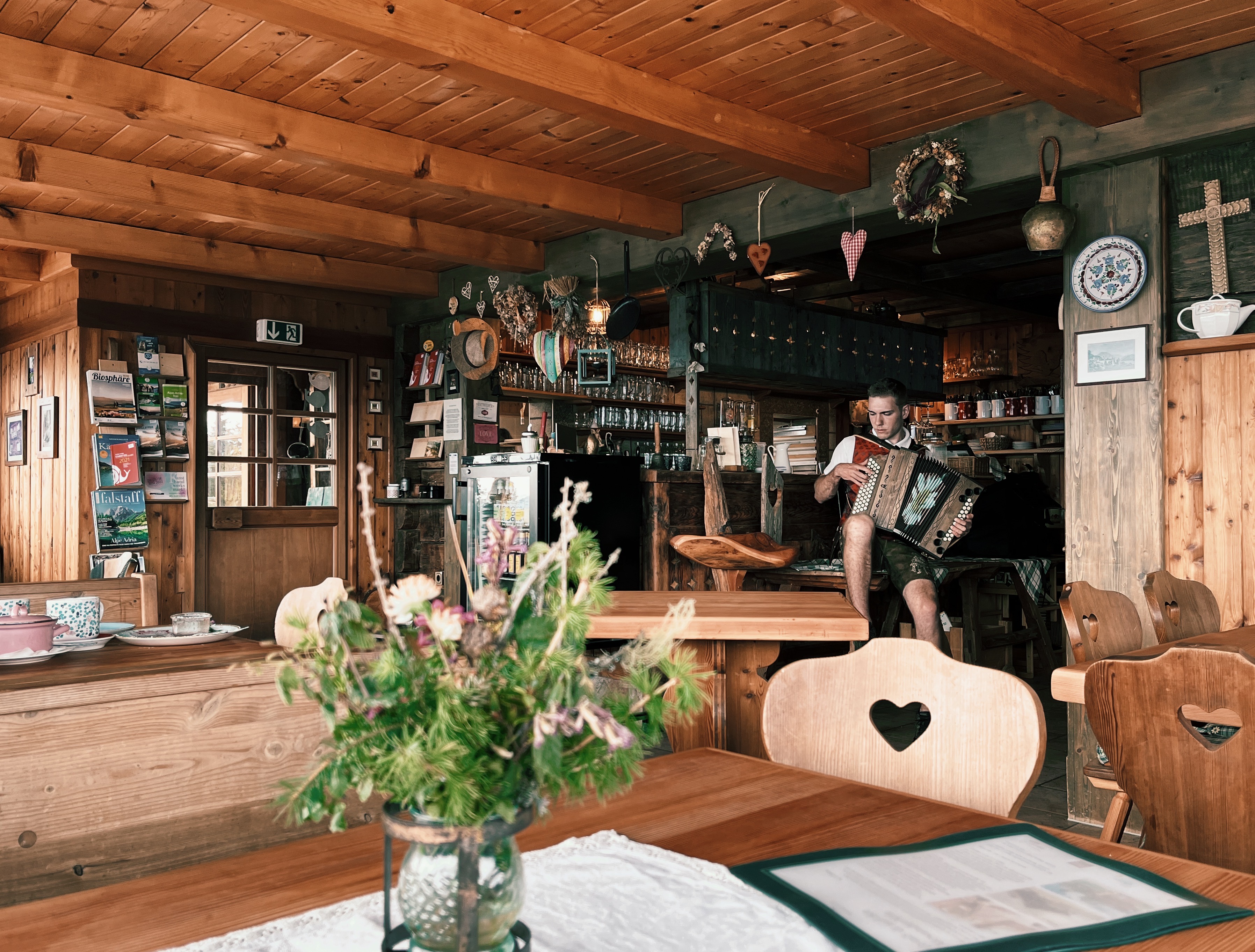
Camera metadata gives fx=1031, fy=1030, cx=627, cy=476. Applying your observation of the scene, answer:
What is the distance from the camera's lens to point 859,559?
16.2 feet

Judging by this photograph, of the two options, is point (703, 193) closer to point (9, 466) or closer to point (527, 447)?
→ point (527, 447)

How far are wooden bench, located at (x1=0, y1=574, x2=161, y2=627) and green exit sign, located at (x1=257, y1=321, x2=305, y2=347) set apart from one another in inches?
175

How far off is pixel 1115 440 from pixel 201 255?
544 cm

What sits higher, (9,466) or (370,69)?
A: (370,69)

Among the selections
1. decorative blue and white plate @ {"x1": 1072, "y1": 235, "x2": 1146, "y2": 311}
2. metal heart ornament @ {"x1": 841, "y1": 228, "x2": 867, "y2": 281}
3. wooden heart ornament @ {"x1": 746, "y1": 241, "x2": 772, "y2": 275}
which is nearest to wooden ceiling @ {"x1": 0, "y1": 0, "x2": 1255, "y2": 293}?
metal heart ornament @ {"x1": 841, "y1": 228, "x2": 867, "y2": 281}

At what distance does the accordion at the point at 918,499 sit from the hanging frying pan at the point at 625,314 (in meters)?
1.90

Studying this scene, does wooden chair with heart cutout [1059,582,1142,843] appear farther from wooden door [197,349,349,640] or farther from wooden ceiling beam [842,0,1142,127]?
wooden door [197,349,349,640]

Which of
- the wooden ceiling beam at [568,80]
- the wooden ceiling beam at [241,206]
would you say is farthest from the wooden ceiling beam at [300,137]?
the wooden ceiling beam at [568,80]

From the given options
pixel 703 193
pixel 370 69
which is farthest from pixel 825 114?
pixel 370 69

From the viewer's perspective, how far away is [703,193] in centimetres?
554

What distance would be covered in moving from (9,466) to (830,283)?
6825mm

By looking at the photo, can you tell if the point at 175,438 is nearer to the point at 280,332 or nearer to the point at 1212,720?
the point at 280,332

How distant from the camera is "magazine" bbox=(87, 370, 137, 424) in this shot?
22.3 feet

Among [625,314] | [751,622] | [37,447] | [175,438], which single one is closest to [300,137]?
[625,314]
